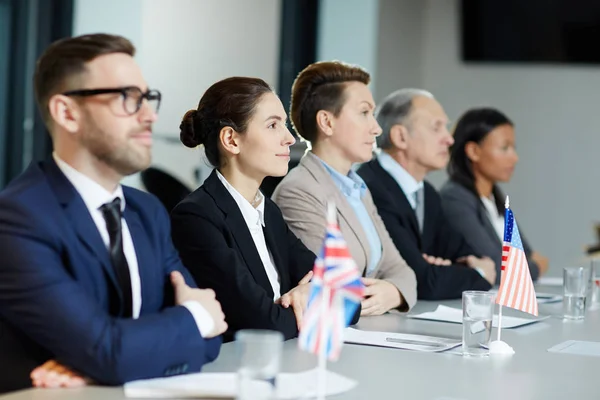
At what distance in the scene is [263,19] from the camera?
657cm

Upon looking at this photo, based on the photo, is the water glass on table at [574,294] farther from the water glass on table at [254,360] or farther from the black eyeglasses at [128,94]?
the water glass on table at [254,360]

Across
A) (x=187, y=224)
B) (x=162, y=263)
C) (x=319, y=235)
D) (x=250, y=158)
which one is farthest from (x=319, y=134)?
(x=162, y=263)

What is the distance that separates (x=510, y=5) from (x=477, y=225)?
305 cm

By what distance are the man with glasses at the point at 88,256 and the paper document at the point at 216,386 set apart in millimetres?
47

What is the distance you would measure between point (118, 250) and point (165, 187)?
3290mm

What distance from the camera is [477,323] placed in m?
2.32

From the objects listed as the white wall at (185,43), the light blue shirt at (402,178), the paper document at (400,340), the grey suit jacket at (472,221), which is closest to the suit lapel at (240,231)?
the paper document at (400,340)

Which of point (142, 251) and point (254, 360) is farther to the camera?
point (142, 251)

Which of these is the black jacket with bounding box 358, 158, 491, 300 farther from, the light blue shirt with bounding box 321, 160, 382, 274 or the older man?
the light blue shirt with bounding box 321, 160, 382, 274

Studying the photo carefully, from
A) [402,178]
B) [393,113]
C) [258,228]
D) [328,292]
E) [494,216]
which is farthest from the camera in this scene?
[494,216]

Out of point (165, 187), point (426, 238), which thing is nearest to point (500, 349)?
point (426, 238)

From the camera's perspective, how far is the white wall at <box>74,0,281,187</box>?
18.8 feet

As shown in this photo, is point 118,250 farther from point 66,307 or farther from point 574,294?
point 574,294

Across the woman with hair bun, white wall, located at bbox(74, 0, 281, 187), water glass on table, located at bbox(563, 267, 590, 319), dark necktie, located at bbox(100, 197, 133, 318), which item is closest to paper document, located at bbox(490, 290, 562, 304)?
water glass on table, located at bbox(563, 267, 590, 319)
